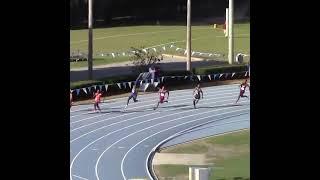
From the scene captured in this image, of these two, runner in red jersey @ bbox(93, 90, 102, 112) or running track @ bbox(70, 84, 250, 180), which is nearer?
running track @ bbox(70, 84, 250, 180)

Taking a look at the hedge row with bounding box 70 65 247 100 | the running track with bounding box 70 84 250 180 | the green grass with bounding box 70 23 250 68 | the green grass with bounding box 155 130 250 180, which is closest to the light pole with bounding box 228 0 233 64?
the green grass with bounding box 70 23 250 68

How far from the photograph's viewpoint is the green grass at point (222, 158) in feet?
27.2

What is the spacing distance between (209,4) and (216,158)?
3.87m

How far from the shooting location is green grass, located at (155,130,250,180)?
830cm

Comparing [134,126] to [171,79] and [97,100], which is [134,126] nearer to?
[97,100]

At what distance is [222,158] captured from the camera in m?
8.89

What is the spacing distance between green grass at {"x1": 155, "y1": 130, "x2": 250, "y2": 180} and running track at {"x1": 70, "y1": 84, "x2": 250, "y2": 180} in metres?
0.29

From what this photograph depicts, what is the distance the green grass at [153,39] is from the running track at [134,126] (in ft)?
3.34

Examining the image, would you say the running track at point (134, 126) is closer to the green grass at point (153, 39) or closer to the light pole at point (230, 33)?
the light pole at point (230, 33)

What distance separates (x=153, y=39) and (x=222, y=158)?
4.40 metres

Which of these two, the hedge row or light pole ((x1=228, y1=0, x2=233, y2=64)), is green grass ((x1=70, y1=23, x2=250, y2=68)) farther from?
the hedge row
